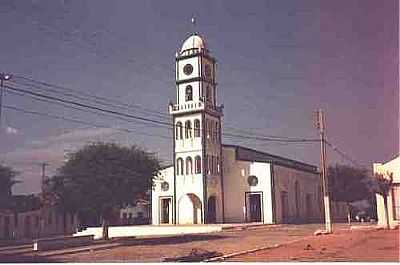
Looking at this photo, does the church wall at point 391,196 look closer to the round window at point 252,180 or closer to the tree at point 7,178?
the tree at point 7,178

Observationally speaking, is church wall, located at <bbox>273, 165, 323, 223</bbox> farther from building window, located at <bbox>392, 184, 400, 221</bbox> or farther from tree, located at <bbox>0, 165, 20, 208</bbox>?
tree, located at <bbox>0, 165, 20, 208</bbox>

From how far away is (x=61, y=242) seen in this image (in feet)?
23.4

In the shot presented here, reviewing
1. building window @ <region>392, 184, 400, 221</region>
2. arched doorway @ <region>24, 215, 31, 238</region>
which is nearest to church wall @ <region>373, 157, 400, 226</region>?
building window @ <region>392, 184, 400, 221</region>

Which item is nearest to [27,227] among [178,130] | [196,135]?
[178,130]

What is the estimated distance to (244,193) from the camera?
Result: 430 inches

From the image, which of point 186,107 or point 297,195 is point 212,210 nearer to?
point 297,195

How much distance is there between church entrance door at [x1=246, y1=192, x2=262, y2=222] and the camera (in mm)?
9930

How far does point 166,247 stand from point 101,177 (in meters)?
1.52

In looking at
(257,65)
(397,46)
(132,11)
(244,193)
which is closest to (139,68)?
(132,11)

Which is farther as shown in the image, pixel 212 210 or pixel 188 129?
pixel 212 210

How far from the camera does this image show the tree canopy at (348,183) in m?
6.78

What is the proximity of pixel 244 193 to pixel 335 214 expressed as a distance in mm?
3838

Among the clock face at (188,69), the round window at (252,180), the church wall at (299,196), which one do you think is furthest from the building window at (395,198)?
the round window at (252,180)

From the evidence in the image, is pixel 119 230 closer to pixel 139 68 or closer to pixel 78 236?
pixel 78 236
